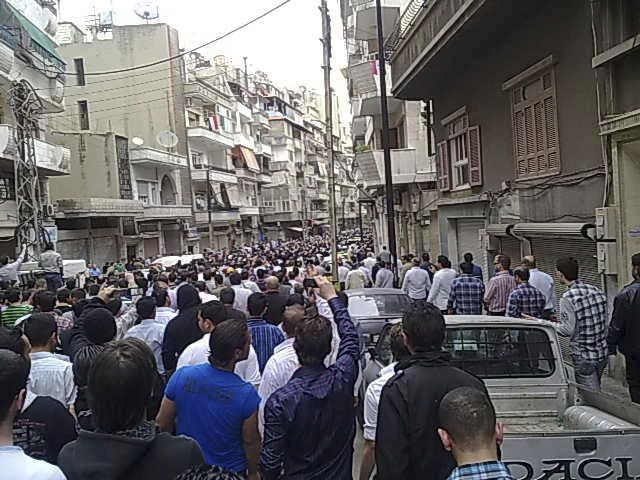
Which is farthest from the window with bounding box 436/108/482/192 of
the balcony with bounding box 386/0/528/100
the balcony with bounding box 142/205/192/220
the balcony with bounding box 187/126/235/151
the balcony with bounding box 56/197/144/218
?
the balcony with bounding box 187/126/235/151

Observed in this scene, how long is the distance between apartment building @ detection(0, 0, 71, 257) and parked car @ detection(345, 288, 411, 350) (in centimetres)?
1521

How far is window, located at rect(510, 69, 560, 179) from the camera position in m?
12.1

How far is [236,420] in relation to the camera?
373 centimetres

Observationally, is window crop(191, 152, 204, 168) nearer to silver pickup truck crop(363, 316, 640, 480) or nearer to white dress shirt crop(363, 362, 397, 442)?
silver pickup truck crop(363, 316, 640, 480)

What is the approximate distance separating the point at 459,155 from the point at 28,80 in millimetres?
16328

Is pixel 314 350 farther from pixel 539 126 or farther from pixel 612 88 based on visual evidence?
pixel 539 126

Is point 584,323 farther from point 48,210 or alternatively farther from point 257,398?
point 48,210

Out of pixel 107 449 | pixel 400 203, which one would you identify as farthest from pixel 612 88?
pixel 400 203

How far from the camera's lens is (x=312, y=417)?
11.7 feet

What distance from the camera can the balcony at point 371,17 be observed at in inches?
997

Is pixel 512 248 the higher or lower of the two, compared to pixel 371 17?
lower

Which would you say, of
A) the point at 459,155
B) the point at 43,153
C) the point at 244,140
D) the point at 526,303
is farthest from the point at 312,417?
the point at 244,140

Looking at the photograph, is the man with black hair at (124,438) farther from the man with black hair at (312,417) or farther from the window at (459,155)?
the window at (459,155)

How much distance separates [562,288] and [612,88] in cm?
434
